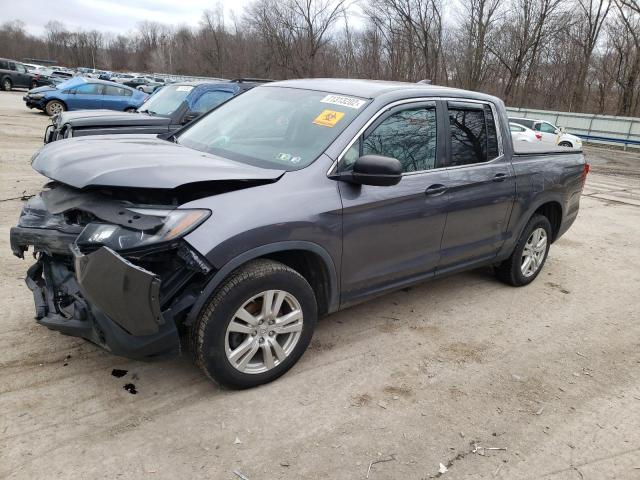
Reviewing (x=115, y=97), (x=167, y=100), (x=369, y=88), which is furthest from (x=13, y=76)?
(x=369, y=88)

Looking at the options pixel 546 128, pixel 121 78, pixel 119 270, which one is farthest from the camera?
pixel 121 78

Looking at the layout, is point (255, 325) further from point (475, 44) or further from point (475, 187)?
point (475, 44)

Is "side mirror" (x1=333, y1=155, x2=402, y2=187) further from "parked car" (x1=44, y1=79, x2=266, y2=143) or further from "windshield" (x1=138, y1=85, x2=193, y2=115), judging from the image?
"windshield" (x1=138, y1=85, x2=193, y2=115)

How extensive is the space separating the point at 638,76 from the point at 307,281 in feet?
134

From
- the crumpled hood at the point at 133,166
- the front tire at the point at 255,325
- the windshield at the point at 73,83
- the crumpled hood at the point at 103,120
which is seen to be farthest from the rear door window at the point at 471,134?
the windshield at the point at 73,83

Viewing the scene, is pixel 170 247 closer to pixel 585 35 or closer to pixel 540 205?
pixel 540 205

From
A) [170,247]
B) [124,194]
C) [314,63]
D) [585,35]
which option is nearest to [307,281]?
[170,247]

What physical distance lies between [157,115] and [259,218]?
6.86 metres

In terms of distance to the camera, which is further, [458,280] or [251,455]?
[458,280]

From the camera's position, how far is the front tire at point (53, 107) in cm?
1823

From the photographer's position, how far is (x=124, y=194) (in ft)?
9.41

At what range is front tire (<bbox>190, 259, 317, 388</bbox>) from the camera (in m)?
2.83

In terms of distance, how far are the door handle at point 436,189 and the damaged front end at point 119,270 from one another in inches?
70.6

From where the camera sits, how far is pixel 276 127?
3.70m
